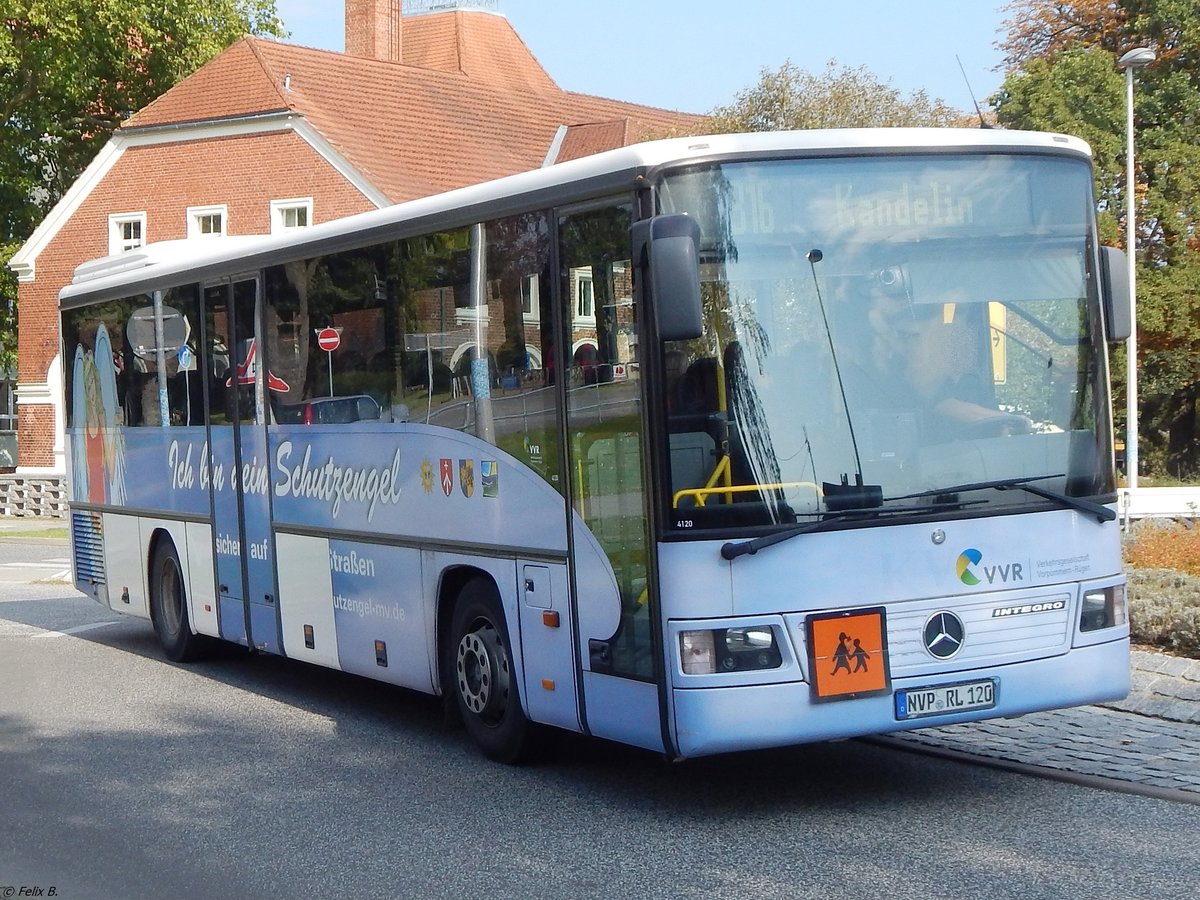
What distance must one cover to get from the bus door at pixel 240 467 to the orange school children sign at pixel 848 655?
5.33m

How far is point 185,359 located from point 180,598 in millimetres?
1975

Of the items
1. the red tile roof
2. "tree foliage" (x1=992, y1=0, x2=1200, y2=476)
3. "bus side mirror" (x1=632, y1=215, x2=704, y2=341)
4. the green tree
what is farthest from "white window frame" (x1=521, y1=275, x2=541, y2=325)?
the green tree

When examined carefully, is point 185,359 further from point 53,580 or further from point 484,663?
point 53,580

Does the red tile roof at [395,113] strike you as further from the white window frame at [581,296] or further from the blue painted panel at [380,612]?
the white window frame at [581,296]

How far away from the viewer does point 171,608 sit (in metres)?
13.7

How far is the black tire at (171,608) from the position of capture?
13453 mm

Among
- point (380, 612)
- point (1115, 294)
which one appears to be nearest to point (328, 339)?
point (380, 612)

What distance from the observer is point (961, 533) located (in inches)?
294

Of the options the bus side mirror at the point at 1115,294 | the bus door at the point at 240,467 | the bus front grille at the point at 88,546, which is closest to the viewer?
the bus side mirror at the point at 1115,294

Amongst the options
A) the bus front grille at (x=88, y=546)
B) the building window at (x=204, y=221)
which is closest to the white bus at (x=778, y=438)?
the bus front grille at (x=88, y=546)

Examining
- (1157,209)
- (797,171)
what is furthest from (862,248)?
(1157,209)

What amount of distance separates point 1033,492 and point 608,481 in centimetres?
189

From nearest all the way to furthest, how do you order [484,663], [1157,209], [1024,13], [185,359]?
[484,663], [185,359], [1157,209], [1024,13]

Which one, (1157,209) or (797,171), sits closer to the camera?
(797,171)
